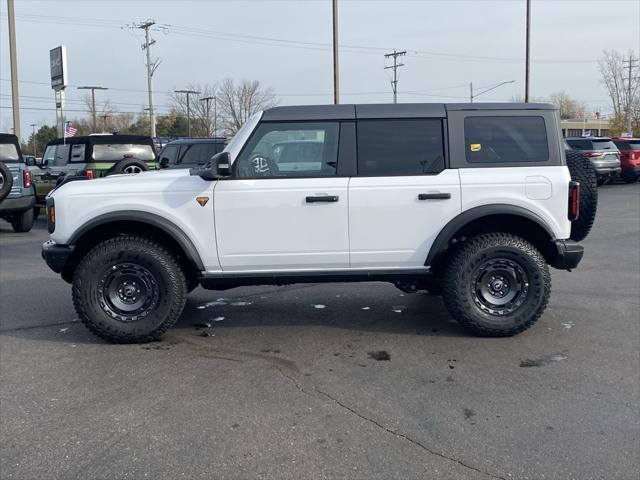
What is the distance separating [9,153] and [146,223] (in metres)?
9.38

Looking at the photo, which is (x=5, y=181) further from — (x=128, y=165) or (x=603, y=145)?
(x=603, y=145)

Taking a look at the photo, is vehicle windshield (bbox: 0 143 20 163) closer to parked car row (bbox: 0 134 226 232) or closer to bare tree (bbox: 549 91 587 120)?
parked car row (bbox: 0 134 226 232)

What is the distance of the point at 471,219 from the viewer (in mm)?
5816

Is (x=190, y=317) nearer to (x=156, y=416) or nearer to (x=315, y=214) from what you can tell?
(x=315, y=214)

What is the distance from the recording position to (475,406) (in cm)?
450

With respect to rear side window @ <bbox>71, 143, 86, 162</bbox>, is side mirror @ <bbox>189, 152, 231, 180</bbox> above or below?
below

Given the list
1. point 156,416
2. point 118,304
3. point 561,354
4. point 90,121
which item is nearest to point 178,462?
Answer: point 156,416

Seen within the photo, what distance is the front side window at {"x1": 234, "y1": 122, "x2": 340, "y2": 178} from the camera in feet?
19.2

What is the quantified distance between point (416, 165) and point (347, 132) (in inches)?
25.5

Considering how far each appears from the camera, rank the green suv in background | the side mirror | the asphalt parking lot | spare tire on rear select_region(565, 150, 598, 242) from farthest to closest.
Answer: the green suv in background < spare tire on rear select_region(565, 150, 598, 242) < the side mirror < the asphalt parking lot

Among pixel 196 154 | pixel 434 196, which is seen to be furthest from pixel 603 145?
pixel 434 196

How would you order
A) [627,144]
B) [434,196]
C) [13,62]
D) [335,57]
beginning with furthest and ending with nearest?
[335,57]
[627,144]
[13,62]
[434,196]

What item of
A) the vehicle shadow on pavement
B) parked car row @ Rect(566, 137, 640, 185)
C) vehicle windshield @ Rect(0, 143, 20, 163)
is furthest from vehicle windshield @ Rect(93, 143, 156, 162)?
parked car row @ Rect(566, 137, 640, 185)

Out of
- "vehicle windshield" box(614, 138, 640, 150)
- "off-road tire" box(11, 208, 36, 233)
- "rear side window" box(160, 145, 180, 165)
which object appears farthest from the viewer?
"vehicle windshield" box(614, 138, 640, 150)
